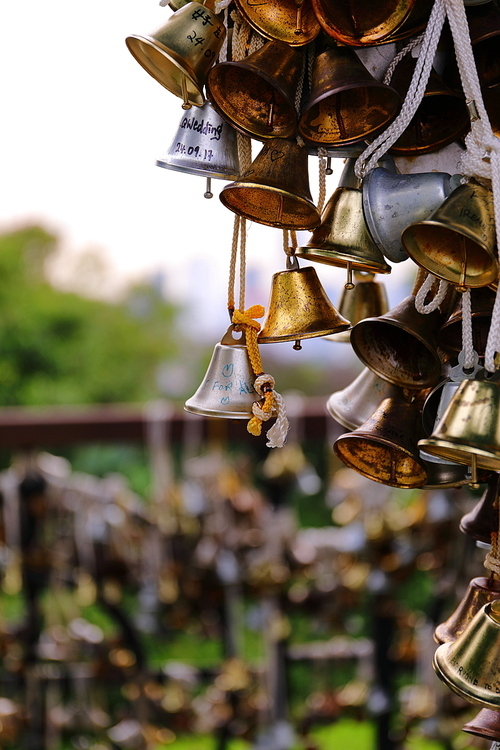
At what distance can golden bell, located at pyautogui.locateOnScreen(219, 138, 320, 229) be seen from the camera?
0.95 meters

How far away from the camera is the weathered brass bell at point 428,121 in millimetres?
987

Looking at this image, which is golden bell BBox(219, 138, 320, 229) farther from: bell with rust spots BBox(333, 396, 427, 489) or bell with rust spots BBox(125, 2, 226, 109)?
bell with rust spots BBox(333, 396, 427, 489)

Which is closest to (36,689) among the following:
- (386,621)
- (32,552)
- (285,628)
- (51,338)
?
(32,552)

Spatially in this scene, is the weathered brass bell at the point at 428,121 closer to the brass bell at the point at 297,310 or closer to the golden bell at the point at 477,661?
the brass bell at the point at 297,310

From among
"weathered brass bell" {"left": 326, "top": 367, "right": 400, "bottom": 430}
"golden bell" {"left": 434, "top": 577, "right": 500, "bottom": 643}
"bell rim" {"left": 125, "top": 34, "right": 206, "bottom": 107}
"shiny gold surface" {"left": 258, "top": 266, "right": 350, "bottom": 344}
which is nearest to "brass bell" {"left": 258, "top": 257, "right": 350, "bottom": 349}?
"shiny gold surface" {"left": 258, "top": 266, "right": 350, "bottom": 344}

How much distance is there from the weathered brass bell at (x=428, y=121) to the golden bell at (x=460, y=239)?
0.16 metres

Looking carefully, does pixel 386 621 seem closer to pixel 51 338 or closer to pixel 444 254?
pixel 444 254

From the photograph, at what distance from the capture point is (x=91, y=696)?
2.99m

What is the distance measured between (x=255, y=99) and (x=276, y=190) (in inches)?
5.7

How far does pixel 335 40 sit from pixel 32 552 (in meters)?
2.13

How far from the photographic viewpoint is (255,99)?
0.99m

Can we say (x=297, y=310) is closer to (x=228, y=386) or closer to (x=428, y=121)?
(x=228, y=386)

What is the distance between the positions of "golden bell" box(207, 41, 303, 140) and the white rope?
0.37 feet

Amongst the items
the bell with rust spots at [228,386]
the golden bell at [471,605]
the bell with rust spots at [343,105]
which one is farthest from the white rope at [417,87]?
the golden bell at [471,605]
